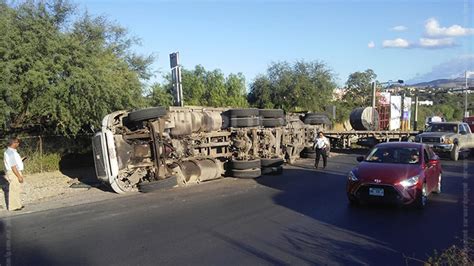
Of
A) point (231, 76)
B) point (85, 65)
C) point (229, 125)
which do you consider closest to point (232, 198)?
point (229, 125)

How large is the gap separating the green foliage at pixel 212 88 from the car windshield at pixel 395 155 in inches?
1082

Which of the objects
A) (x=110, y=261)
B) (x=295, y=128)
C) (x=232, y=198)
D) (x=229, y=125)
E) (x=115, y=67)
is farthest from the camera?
(x=295, y=128)

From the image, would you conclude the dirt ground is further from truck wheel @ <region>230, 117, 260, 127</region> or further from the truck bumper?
the truck bumper

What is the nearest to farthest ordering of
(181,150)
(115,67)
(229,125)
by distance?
1. (181,150)
2. (229,125)
3. (115,67)

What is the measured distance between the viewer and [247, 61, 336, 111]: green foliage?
4269 centimetres

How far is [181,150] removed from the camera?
15.7 metres

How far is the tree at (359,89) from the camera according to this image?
192ft

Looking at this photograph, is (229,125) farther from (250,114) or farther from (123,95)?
(123,95)

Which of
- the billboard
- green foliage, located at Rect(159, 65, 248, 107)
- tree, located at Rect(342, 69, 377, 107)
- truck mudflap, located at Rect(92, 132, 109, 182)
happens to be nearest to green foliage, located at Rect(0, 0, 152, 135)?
truck mudflap, located at Rect(92, 132, 109, 182)

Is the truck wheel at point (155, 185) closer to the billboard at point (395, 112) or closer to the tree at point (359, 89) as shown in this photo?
the billboard at point (395, 112)

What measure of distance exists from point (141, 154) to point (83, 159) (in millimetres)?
7213

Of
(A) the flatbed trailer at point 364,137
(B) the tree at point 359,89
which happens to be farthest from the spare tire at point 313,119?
(B) the tree at point 359,89

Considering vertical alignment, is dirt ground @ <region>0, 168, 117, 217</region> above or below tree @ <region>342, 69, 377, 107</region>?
below

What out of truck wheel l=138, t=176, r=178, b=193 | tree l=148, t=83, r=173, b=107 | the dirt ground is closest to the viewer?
the dirt ground
